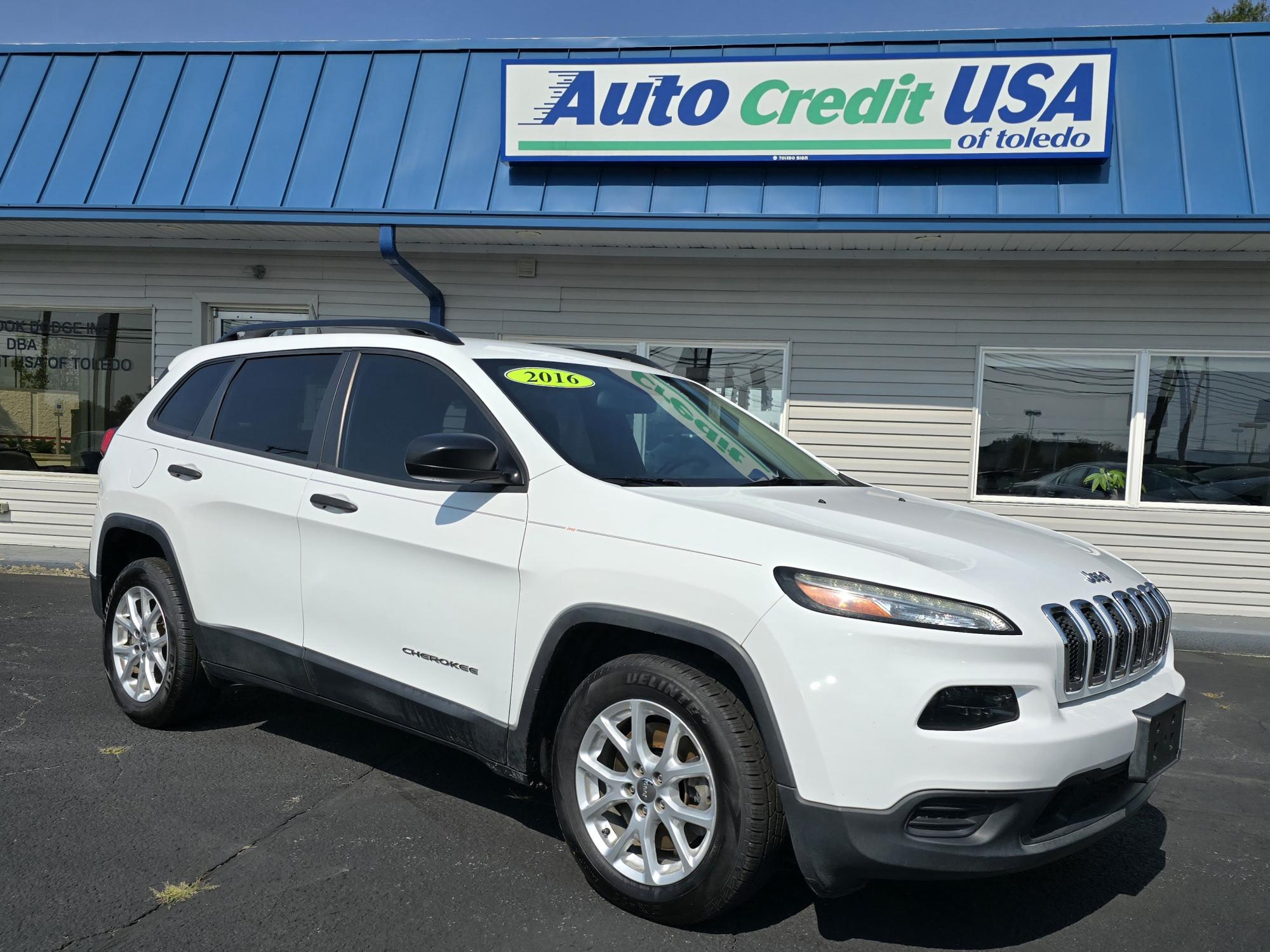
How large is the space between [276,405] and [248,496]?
1.47 feet

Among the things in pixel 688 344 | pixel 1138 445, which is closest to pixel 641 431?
pixel 688 344

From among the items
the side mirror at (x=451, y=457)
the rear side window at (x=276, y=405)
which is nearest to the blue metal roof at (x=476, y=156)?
the rear side window at (x=276, y=405)

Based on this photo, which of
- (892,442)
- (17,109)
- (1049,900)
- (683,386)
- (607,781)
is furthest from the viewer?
(17,109)

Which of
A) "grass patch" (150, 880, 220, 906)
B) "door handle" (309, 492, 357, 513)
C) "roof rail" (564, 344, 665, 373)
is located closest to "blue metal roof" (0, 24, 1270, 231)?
"roof rail" (564, 344, 665, 373)

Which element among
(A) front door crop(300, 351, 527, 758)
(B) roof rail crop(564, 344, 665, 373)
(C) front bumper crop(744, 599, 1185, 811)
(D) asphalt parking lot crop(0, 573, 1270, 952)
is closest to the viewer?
(C) front bumper crop(744, 599, 1185, 811)

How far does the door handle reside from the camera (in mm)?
3756

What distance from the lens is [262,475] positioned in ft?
13.5

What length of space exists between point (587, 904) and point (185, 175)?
8086 mm

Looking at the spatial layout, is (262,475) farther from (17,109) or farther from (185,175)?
(17,109)

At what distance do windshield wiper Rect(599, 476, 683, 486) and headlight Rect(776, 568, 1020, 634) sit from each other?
2.69ft

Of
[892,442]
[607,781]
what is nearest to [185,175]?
[892,442]

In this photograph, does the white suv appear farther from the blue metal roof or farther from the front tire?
the blue metal roof

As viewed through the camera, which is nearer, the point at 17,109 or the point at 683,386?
the point at 683,386

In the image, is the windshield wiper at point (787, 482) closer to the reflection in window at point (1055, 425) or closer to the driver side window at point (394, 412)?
the driver side window at point (394, 412)
